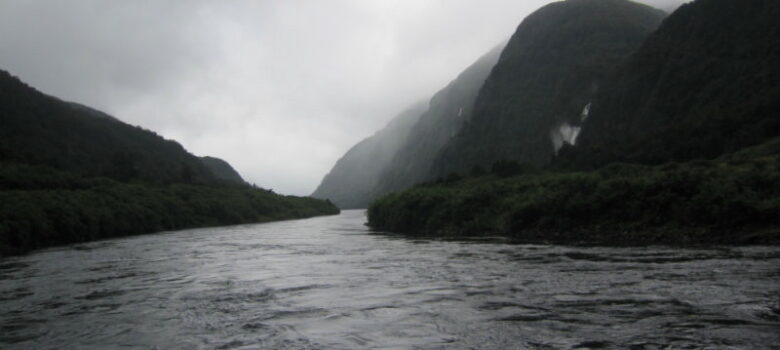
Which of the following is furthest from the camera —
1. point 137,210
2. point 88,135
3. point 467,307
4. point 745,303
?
point 88,135

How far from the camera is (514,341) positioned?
36.4 ft

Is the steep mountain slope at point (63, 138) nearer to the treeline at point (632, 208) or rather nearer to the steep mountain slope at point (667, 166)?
the steep mountain slope at point (667, 166)

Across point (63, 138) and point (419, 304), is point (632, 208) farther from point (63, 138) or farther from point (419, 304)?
point (63, 138)

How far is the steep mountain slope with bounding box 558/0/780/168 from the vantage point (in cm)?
8406

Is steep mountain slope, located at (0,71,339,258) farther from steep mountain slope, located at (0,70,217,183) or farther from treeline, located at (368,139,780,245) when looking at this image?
treeline, located at (368,139,780,245)

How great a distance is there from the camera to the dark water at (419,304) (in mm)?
11539

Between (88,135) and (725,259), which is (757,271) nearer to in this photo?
(725,259)

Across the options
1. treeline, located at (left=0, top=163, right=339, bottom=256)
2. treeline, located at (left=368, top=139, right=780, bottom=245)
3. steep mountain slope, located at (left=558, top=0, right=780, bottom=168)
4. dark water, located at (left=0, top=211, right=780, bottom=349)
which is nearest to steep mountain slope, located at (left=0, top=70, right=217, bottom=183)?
treeline, located at (left=0, top=163, right=339, bottom=256)

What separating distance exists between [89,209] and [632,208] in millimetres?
55026

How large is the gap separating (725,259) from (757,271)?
3.75 m

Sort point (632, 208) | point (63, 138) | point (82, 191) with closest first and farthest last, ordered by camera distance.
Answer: point (632, 208) → point (82, 191) → point (63, 138)

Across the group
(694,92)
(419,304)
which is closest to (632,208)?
(419,304)

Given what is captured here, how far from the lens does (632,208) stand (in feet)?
125

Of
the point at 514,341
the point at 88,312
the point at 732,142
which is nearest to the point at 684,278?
the point at 514,341
